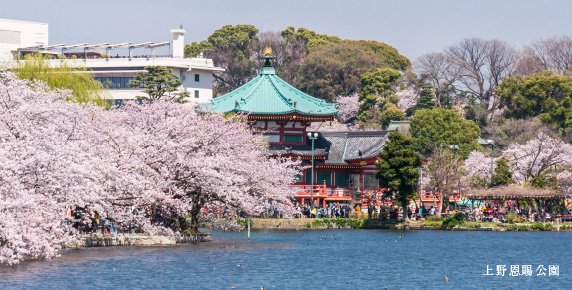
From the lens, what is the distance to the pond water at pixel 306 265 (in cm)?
4531

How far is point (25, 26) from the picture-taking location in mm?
143125

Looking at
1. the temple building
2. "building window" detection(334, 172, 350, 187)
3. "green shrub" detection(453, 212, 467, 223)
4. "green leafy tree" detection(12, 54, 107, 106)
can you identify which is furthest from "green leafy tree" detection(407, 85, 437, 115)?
"green leafy tree" detection(12, 54, 107, 106)

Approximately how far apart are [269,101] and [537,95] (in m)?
29.4

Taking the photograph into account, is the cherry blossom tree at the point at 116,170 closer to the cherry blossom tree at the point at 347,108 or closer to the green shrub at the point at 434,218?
the green shrub at the point at 434,218

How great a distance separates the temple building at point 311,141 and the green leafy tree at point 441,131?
960 cm

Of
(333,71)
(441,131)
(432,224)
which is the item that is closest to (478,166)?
(441,131)

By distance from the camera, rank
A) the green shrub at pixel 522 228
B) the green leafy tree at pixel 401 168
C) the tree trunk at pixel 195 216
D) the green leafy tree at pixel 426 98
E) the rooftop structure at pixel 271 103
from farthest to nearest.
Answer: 1. the green leafy tree at pixel 426 98
2. the rooftop structure at pixel 271 103
3. the green leafy tree at pixel 401 168
4. the green shrub at pixel 522 228
5. the tree trunk at pixel 195 216

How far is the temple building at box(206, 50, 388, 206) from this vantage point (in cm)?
9475

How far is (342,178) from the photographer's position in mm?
97188

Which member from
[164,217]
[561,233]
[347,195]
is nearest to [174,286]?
[164,217]

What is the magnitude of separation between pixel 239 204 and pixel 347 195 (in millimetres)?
32670

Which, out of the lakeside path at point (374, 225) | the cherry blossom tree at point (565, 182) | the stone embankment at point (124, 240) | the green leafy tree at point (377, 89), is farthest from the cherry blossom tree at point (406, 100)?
the stone embankment at point (124, 240)

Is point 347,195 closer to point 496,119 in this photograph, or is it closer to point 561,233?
point 561,233

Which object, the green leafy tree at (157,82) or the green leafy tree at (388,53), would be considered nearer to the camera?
the green leafy tree at (157,82)
